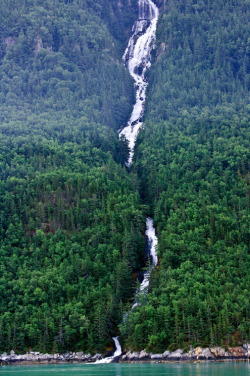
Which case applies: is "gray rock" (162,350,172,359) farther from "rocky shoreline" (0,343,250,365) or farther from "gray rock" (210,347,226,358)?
"gray rock" (210,347,226,358)

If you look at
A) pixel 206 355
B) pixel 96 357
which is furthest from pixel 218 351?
pixel 96 357

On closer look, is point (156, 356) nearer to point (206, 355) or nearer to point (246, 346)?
point (206, 355)

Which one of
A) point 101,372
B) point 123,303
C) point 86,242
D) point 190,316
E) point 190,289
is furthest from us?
point 86,242

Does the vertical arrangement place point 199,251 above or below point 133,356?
above

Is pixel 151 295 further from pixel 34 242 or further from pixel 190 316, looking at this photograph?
pixel 34 242

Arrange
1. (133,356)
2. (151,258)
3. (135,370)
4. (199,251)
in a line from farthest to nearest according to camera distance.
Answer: (151,258) → (199,251) → (133,356) → (135,370)

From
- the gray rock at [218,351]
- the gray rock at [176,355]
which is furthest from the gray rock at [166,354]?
the gray rock at [218,351]

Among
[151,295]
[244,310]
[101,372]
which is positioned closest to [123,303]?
[151,295]
